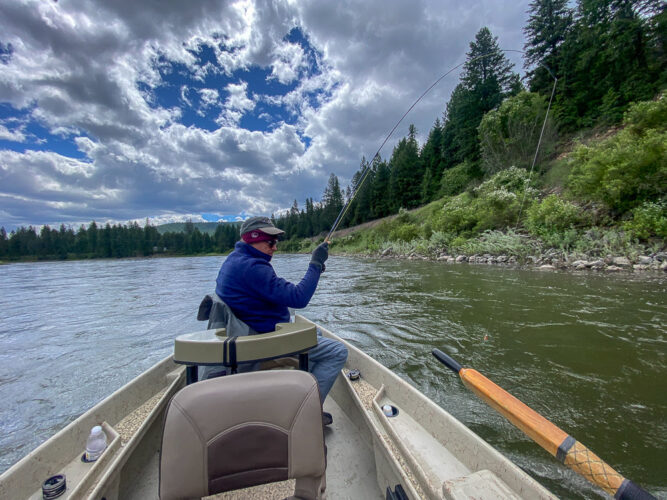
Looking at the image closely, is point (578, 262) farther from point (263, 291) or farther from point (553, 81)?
point (553, 81)

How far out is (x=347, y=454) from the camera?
2.33m

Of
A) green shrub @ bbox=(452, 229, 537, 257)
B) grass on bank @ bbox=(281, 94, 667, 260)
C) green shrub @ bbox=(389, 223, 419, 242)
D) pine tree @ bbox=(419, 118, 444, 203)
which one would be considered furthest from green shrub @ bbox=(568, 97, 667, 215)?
pine tree @ bbox=(419, 118, 444, 203)

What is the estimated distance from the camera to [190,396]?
118 centimetres

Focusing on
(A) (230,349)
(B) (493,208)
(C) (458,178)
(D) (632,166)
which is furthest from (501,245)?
(C) (458,178)

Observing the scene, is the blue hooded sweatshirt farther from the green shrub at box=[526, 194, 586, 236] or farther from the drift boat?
the green shrub at box=[526, 194, 586, 236]

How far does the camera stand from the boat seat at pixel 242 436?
1152 mm

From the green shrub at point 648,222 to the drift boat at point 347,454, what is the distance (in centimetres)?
1272

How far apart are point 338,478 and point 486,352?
3.39 m

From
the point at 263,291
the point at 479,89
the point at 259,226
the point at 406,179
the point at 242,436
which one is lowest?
the point at 242,436

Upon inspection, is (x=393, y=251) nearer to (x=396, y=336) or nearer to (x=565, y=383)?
(x=396, y=336)

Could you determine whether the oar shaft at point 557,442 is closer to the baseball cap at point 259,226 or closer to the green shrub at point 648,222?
the baseball cap at point 259,226

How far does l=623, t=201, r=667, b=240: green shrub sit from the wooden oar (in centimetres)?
1272

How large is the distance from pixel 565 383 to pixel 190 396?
425 cm

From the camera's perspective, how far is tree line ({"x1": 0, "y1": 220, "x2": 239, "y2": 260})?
6669 cm
